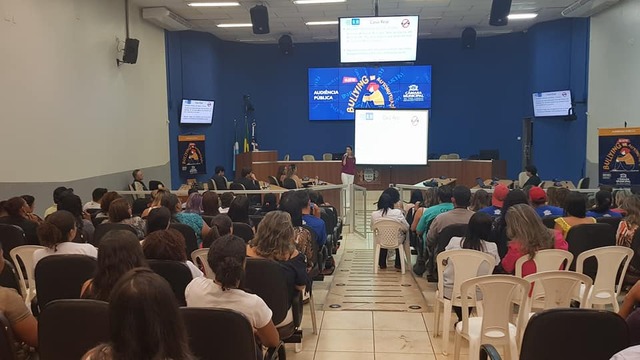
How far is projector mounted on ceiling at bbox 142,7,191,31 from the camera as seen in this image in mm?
11500

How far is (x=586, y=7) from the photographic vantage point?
11.4m

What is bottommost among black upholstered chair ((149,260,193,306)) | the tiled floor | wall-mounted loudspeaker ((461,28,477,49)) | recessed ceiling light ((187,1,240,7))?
the tiled floor

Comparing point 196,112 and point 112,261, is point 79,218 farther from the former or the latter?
point 196,112

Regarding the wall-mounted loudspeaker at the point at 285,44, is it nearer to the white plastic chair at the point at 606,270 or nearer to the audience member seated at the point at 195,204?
the audience member seated at the point at 195,204

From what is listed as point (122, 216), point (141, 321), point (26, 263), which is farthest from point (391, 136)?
point (141, 321)

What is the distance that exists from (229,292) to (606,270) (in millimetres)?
3135

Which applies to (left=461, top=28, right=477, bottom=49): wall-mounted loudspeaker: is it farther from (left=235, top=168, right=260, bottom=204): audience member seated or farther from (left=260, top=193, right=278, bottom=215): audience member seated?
(left=260, top=193, right=278, bottom=215): audience member seated

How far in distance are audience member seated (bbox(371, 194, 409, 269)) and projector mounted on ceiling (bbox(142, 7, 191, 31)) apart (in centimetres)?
749

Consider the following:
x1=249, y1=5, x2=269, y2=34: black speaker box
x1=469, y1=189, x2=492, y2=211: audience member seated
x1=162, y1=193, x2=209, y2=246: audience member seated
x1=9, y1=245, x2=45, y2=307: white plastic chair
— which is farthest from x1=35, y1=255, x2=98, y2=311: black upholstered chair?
x1=249, y1=5, x2=269, y2=34: black speaker box

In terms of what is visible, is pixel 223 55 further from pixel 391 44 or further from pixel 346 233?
pixel 346 233

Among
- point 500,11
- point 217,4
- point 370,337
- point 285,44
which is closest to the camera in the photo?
point 370,337

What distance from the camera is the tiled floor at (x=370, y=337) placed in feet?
12.9

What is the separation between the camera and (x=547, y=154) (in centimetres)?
1330

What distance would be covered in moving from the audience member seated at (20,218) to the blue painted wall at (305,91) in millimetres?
8402
